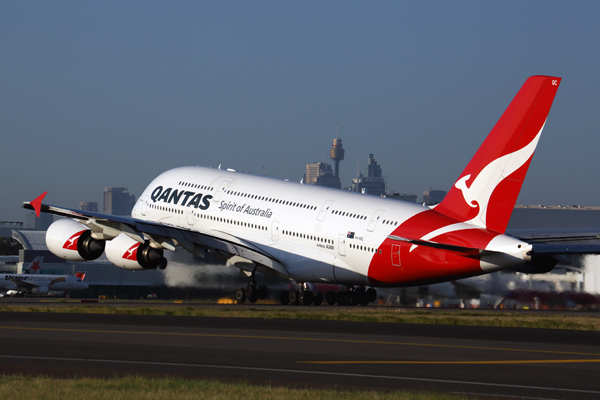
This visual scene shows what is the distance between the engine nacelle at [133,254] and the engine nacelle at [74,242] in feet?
2.83

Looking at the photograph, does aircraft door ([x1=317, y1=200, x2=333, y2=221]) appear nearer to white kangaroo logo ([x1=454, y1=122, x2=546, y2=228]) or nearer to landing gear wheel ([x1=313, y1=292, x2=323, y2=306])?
landing gear wheel ([x1=313, y1=292, x2=323, y2=306])

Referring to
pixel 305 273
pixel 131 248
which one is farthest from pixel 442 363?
pixel 131 248

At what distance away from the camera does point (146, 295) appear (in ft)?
186

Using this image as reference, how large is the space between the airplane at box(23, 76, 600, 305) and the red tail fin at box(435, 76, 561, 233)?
0.04m

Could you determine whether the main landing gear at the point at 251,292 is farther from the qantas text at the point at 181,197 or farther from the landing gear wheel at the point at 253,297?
the qantas text at the point at 181,197

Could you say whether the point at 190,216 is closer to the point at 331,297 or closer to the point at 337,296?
the point at 331,297

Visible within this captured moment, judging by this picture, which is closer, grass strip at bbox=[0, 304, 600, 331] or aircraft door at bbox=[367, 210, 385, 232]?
grass strip at bbox=[0, 304, 600, 331]

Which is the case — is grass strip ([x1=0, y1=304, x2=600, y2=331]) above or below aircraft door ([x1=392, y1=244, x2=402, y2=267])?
below

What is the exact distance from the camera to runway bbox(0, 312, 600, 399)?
15055 millimetres

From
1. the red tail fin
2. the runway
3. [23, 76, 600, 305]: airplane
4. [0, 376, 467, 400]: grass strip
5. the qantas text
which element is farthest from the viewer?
the qantas text

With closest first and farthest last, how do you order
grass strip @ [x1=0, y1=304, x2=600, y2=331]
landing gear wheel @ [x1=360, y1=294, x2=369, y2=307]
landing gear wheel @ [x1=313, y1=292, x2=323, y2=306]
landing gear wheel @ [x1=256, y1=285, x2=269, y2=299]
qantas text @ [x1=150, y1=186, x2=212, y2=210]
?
grass strip @ [x1=0, y1=304, x2=600, y2=331] → landing gear wheel @ [x1=360, y1=294, x2=369, y2=307] → landing gear wheel @ [x1=313, y1=292, x2=323, y2=306] → landing gear wheel @ [x1=256, y1=285, x2=269, y2=299] → qantas text @ [x1=150, y1=186, x2=212, y2=210]

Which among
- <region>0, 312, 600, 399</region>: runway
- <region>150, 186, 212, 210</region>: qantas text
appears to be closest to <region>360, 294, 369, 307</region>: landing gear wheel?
<region>150, 186, 212, 210</region>: qantas text

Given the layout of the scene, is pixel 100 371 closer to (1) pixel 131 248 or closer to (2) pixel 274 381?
(2) pixel 274 381

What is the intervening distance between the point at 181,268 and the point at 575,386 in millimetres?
36550
